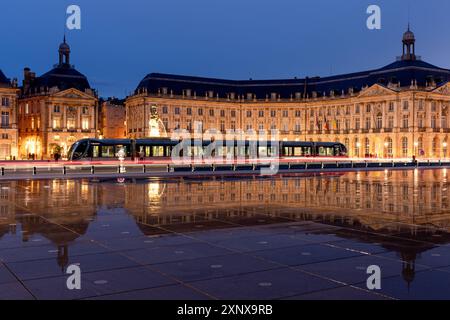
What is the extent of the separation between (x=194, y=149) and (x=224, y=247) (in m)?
64.3

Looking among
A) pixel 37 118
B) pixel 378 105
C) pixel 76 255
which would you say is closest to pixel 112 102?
pixel 37 118

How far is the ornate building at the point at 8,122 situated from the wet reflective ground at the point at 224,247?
79.6m

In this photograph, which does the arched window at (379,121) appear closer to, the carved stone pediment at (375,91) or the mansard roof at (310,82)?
the carved stone pediment at (375,91)

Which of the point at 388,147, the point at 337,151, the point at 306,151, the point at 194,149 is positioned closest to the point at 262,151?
the point at 306,151

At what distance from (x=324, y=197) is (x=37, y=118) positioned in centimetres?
10595

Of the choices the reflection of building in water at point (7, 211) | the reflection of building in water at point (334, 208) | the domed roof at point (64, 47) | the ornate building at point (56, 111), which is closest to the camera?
the reflection of building in water at point (334, 208)

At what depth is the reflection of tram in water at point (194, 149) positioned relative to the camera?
67000mm

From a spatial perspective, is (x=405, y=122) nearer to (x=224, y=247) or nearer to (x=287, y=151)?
(x=287, y=151)

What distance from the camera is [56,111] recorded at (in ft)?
398

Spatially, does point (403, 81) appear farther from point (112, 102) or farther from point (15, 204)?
point (15, 204)

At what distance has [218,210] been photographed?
899 inches

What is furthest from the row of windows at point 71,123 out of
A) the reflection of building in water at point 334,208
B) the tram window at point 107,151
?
the reflection of building in water at point 334,208

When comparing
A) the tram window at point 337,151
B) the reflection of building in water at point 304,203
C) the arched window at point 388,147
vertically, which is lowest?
the reflection of building in water at point 304,203

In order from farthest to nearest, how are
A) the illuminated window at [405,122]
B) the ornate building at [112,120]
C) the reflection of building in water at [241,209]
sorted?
1. the ornate building at [112,120]
2. the illuminated window at [405,122]
3. the reflection of building in water at [241,209]
